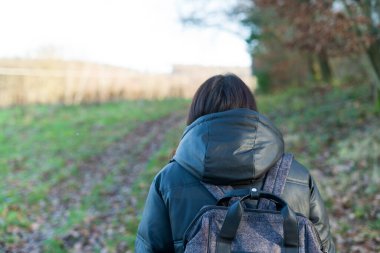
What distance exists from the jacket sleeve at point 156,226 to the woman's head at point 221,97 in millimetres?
408

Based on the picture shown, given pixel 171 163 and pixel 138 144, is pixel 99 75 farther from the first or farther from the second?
pixel 171 163

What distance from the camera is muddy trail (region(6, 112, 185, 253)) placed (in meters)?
6.43

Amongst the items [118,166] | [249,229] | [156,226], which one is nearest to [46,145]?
[118,166]

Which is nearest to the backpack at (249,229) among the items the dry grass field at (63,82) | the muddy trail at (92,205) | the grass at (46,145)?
the muddy trail at (92,205)

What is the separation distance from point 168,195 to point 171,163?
17 centimetres

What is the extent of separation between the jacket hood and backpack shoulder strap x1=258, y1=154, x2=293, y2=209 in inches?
2.3

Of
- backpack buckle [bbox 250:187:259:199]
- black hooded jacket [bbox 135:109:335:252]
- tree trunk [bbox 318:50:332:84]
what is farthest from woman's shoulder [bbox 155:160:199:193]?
tree trunk [bbox 318:50:332:84]

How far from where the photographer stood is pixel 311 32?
10.6 metres

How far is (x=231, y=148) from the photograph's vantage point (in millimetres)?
2031

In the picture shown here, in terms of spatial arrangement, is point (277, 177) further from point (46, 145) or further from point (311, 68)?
point (311, 68)

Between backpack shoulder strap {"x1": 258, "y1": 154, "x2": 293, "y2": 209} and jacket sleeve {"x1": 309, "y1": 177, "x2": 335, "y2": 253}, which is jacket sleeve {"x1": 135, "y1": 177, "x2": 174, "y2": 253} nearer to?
backpack shoulder strap {"x1": 258, "y1": 154, "x2": 293, "y2": 209}

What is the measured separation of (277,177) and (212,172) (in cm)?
31

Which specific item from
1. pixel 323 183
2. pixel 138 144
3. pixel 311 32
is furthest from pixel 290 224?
pixel 138 144

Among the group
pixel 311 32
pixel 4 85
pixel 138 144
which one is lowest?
pixel 138 144
